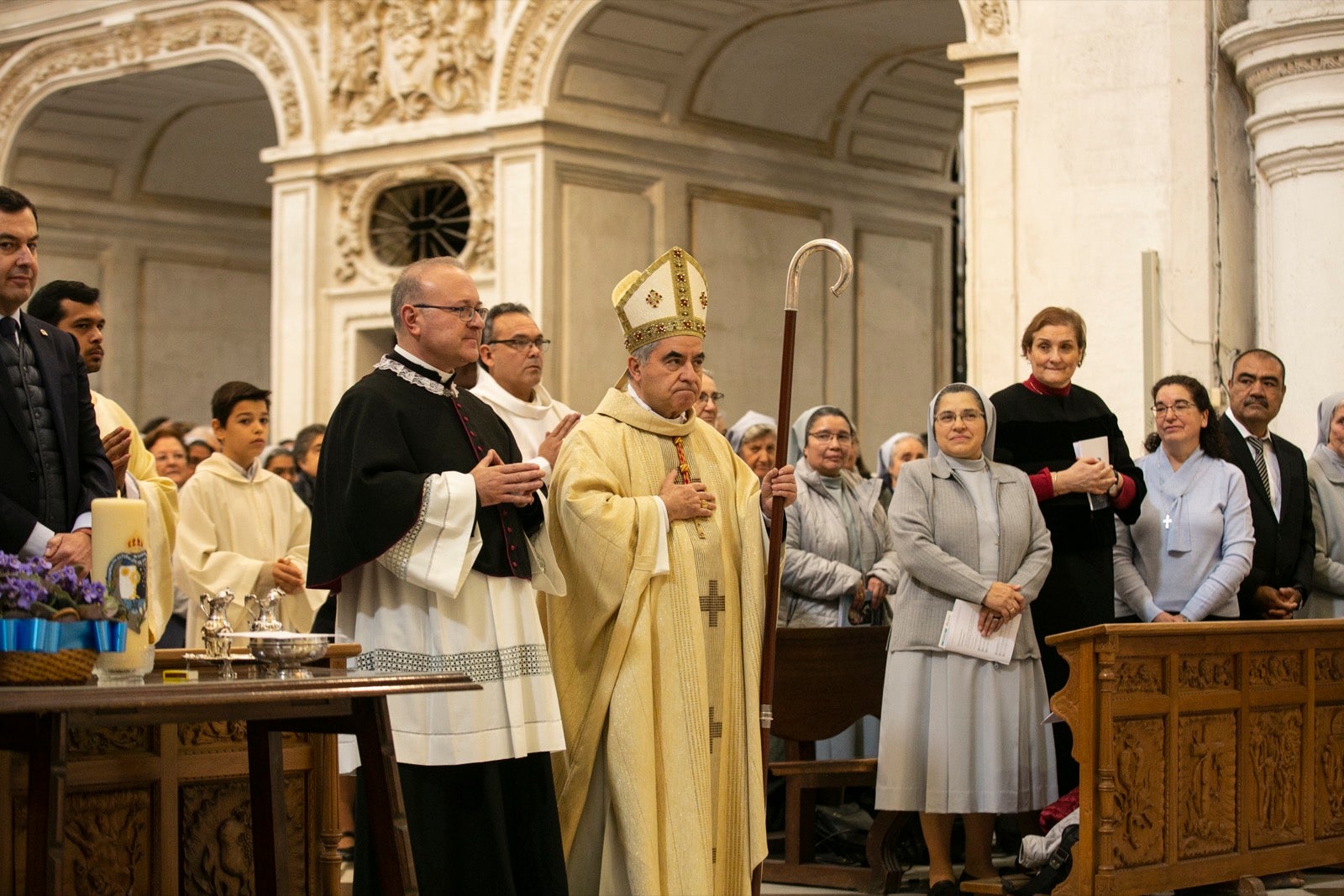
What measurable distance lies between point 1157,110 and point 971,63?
136 centimetres

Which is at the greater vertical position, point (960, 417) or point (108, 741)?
point (960, 417)

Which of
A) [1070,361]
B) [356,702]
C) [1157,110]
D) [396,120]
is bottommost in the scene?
[356,702]

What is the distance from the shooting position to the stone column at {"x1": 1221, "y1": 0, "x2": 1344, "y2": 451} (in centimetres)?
850

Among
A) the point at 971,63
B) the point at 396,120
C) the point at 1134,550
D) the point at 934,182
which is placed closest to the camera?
the point at 1134,550

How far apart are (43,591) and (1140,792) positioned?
11.6 ft

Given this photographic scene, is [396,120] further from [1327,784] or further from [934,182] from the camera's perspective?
[1327,784]

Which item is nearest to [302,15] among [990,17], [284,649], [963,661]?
[990,17]

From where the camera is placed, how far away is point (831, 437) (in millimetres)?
7293

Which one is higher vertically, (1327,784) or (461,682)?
(461,682)

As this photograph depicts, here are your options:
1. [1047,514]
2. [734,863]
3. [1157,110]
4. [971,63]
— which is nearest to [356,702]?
[734,863]

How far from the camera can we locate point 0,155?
14609 mm

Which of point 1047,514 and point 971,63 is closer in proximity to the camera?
point 1047,514

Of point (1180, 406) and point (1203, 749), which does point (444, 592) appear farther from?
point (1180, 406)

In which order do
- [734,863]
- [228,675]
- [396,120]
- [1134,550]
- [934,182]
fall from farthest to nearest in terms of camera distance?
[934,182], [396,120], [1134,550], [734,863], [228,675]
